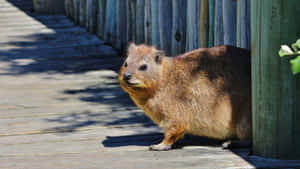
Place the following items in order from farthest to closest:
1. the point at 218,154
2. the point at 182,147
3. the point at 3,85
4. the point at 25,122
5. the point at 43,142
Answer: the point at 3,85
the point at 25,122
the point at 43,142
the point at 182,147
the point at 218,154

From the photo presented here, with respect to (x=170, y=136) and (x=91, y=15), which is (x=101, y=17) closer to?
(x=91, y=15)

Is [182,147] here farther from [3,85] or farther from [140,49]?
[3,85]

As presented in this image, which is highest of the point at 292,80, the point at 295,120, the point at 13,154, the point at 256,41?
the point at 256,41

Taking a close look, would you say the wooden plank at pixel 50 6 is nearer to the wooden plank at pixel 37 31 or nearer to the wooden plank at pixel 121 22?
the wooden plank at pixel 37 31

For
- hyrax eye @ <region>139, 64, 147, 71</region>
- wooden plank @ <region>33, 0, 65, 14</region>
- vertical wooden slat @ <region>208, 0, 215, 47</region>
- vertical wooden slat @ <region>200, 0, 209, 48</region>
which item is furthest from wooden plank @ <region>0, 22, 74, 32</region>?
hyrax eye @ <region>139, 64, 147, 71</region>

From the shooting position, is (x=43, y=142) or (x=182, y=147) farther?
(x=43, y=142)

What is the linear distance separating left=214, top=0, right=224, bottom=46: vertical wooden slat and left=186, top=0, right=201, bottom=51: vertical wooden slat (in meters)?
0.38

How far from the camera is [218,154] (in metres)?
3.54

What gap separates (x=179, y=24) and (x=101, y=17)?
121 inches

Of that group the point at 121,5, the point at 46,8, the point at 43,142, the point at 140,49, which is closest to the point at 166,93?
the point at 140,49

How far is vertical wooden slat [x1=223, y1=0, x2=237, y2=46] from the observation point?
464cm

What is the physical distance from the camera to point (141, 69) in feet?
11.9

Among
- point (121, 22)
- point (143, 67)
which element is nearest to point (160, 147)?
point (143, 67)

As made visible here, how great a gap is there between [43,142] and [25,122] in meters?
0.72
